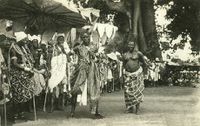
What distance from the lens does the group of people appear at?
1373 cm

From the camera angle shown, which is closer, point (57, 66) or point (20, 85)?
point (20, 85)

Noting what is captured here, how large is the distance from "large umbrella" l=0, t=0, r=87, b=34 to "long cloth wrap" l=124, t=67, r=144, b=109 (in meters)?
2.03

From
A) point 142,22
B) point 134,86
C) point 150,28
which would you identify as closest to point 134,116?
point 134,86

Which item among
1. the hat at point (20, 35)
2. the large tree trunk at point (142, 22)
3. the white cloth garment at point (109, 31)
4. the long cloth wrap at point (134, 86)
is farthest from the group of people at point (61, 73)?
the large tree trunk at point (142, 22)

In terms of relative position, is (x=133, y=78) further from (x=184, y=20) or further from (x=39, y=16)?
(x=184, y=20)

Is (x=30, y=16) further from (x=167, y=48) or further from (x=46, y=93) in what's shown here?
(x=167, y=48)

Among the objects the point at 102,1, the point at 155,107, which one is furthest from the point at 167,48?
the point at 155,107

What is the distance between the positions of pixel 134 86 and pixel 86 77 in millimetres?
1548

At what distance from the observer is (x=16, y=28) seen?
1548cm

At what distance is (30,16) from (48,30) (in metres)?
1.11

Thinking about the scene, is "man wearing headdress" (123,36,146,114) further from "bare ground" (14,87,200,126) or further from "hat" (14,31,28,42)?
"hat" (14,31,28,42)

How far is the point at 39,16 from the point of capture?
15.7 metres

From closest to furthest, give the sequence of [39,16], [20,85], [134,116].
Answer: [20,85] < [134,116] < [39,16]

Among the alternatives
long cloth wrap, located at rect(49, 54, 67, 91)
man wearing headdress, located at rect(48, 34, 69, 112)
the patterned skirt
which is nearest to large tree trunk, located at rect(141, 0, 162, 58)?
man wearing headdress, located at rect(48, 34, 69, 112)
